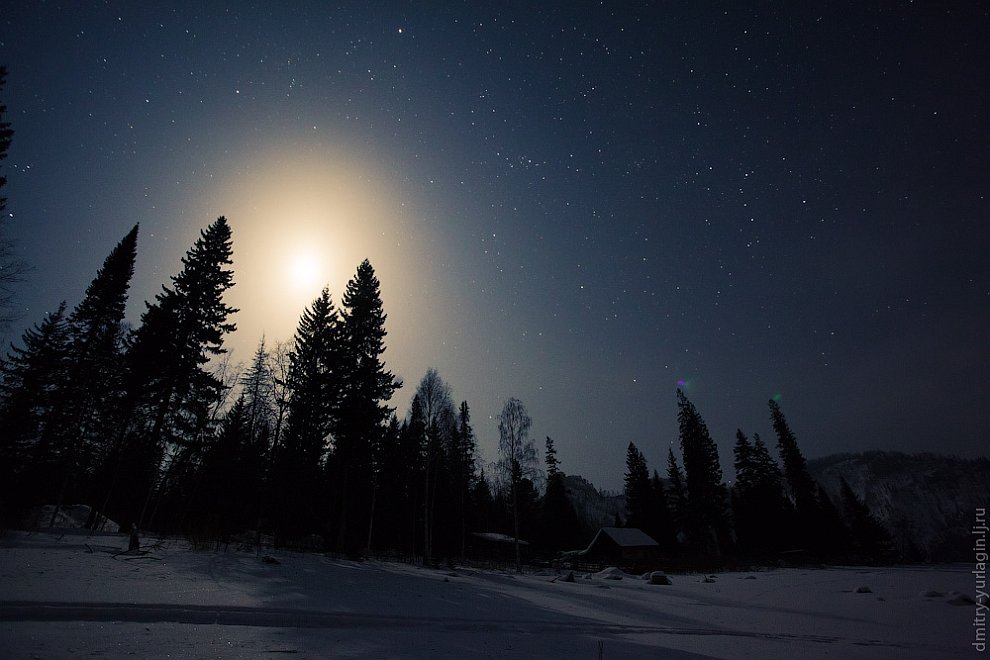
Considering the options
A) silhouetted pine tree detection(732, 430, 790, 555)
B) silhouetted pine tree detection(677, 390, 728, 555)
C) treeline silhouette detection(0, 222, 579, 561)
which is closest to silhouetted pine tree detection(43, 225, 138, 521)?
treeline silhouette detection(0, 222, 579, 561)

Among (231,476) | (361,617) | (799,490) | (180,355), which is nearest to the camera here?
(361,617)

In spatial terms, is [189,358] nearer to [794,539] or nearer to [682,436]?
[682,436]

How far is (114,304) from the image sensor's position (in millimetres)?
27984

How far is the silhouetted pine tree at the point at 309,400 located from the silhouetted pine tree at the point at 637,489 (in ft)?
161

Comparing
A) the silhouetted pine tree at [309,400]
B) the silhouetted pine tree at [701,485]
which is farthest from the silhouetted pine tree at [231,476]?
the silhouetted pine tree at [701,485]

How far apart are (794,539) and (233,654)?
2653 inches

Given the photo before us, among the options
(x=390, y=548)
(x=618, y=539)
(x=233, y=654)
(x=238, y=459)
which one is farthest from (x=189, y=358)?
(x=618, y=539)

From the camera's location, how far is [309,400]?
84.4 ft

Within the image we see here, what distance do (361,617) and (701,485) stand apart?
53.8 m

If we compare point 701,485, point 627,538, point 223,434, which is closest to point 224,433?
point 223,434

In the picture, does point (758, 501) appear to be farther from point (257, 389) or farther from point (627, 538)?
point (257, 389)

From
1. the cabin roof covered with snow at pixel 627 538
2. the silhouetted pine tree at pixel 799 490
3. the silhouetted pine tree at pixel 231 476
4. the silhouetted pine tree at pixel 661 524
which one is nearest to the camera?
the silhouetted pine tree at pixel 231 476

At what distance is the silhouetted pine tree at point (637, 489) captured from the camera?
61500 mm

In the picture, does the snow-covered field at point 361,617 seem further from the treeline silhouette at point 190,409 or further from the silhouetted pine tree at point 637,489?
the silhouetted pine tree at point 637,489
